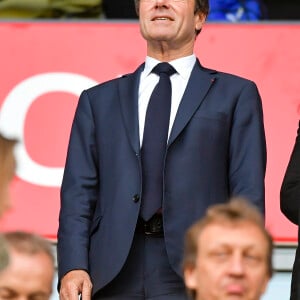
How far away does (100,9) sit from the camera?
820 cm

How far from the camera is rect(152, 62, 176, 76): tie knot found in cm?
598

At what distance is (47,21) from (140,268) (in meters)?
2.10

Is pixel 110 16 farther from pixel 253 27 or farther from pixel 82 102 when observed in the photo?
pixel 82 102

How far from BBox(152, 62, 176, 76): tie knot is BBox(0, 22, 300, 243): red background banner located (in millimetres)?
1362

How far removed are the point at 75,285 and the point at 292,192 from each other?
2.92 ft

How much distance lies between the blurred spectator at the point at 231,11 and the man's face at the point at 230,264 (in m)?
3.48

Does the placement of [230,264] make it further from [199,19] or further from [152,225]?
[199,19]

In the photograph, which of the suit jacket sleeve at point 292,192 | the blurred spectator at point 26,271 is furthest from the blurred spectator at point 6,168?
the suit jacket sleeve at point 292,192

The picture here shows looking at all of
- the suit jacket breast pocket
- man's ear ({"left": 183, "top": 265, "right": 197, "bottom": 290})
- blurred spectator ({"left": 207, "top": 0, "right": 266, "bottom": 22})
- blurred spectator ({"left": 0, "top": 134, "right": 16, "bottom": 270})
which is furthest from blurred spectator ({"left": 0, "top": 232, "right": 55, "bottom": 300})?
blurred spectator ({"left": 207, "top": 0, "right": 266, "bottom": 22})

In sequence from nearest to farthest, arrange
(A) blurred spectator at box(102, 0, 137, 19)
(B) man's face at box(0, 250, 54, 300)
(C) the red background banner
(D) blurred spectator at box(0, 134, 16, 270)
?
1. (B) man's face at box(0, 250, 54, 300)
2. (D) blurred spectator at box(0, 134, 16, 270)
3. (C) the red background banner
4. (A) blurred spectator at box(102, 0, 137, 19)

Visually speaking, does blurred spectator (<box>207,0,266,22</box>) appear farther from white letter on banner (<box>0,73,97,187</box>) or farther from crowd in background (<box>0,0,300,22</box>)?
white letter on banner (<box>0,73,97,187</box>)

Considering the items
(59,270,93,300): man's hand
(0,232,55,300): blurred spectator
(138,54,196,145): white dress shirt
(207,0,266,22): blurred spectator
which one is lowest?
(59,270,93,300): man's hand

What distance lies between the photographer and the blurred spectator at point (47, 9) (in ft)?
26.2

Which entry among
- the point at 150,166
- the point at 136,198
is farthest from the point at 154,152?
the point at 136,198
